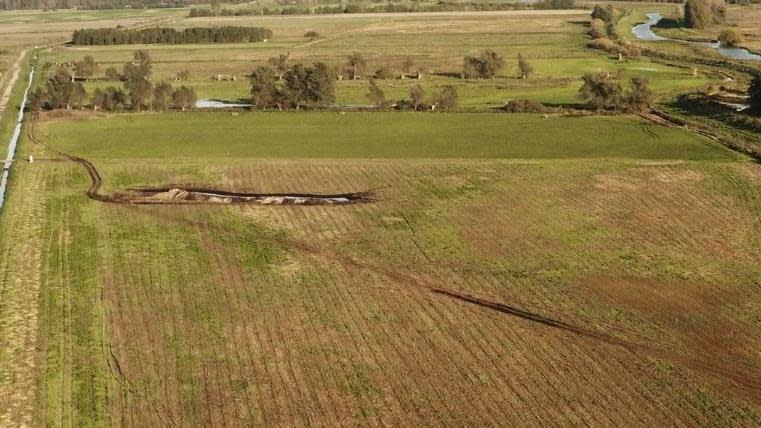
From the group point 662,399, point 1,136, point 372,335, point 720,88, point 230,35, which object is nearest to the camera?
point 662,399

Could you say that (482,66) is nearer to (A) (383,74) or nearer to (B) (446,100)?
(A) (383,74)

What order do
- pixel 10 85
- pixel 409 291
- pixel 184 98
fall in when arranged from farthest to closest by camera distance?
pixel 10 85, pixel 184 98, pixel 409 291

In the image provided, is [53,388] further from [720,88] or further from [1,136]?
[720,88]

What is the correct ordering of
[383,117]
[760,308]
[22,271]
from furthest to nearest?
[383,117], [22,271], [760,308]

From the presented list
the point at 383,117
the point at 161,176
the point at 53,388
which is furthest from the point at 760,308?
→ the point at 383,117

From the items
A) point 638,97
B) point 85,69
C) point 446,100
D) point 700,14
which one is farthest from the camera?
point 700,14

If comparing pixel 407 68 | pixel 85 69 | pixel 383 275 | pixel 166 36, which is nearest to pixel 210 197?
pixel 383 275

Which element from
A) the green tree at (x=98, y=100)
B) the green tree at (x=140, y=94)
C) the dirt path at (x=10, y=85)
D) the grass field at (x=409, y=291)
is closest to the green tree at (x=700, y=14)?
the grass field at (x=409, y=291)
